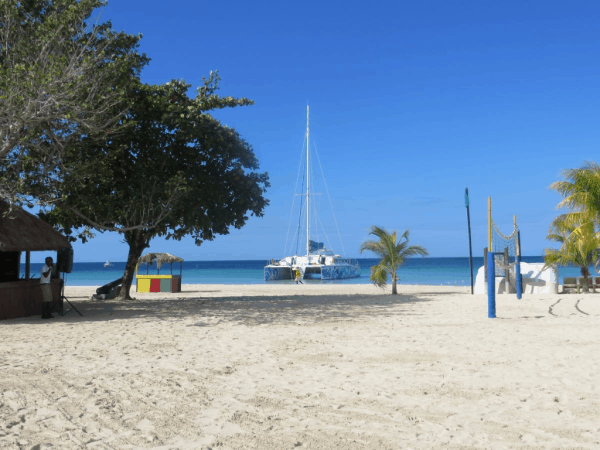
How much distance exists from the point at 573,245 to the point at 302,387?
17830mm

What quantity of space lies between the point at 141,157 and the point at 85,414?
13.1 m

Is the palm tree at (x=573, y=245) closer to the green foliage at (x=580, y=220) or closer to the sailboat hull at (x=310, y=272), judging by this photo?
the green foliage at (x=580, y=220)

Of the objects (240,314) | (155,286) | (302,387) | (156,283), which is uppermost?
(156,283)

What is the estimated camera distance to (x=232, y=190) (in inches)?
735

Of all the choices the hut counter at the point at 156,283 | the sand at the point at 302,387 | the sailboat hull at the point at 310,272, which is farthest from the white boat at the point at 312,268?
the sand at the point at 302,387

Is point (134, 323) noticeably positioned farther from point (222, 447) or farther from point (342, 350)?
point (222, 447)

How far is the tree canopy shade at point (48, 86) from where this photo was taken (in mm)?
11281

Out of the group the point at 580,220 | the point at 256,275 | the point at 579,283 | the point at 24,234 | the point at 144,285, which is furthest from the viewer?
the point at 256,275

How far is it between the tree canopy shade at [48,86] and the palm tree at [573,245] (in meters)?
15.6

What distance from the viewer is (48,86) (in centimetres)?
1102

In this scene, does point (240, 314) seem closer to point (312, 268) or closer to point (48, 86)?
point (48, 86)

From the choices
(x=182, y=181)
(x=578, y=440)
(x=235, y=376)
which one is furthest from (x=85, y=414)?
(x=182, y=181)

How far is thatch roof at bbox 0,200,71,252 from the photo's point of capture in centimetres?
1294

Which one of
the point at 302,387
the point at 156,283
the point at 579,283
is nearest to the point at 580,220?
the point at 579,283
